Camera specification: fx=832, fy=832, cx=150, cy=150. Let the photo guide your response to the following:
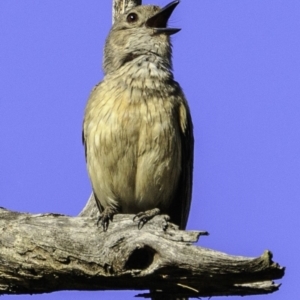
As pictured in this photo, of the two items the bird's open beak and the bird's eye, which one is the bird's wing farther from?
the bird's eye

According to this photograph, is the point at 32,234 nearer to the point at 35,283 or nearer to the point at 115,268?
the point at 35,283

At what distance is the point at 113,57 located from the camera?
27.5 ft

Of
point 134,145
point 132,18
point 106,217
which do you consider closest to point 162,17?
point 132,18

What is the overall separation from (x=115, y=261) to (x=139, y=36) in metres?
2.79

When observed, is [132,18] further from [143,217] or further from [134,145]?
[143,217]

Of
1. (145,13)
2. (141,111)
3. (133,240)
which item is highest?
(145,13)

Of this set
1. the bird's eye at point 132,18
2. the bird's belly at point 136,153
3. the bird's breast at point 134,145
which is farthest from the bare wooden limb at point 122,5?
the bird's belly at point 136,153

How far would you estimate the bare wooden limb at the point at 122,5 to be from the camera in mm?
8805

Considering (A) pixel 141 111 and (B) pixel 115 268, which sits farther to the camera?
(A) pixel 141 111

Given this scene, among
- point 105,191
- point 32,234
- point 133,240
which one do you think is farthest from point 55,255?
point 105,191

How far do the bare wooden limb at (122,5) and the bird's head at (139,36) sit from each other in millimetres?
231

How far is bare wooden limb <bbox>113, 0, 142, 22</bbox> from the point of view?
8.81m

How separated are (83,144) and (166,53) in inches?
50.0

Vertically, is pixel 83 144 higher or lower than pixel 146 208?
higher
